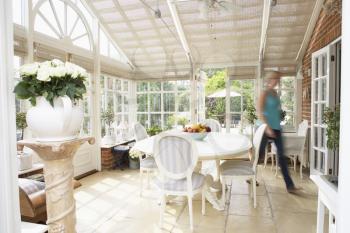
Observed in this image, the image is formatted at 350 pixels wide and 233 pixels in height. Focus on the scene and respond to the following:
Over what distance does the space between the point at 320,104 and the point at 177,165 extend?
2.81 metres

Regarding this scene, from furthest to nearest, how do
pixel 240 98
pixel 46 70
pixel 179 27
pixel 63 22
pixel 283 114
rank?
pixel 240 98, pixel 283 114, pixel 179 27, pixel 63 22, pixel 46 70

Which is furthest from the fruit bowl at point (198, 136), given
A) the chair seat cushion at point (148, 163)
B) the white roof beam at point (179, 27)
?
the white roof beam at point (179, 27)

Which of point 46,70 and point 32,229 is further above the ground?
point 46,70

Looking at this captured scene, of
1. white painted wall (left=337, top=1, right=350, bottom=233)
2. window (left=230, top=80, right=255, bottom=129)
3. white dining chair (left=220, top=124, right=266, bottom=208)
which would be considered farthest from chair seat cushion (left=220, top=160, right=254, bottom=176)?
window (left=230, top=80, right=255, bottom=129)

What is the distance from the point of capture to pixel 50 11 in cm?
374

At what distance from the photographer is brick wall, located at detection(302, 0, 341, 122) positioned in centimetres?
336

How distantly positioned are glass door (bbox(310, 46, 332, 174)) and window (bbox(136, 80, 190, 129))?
8.68ft

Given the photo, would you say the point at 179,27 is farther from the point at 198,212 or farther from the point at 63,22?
the point at 198,212

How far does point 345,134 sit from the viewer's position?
0.65 meters

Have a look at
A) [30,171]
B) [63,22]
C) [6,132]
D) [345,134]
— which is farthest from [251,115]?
[6,132]

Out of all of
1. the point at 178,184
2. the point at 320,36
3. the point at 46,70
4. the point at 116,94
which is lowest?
the point at 178,184

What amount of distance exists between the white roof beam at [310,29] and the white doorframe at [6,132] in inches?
166

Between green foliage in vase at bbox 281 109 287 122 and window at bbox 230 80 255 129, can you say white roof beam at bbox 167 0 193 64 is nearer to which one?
window at bbox 230 80 255 129

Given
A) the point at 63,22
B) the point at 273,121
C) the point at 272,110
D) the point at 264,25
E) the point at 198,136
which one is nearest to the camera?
the point at 272,110
